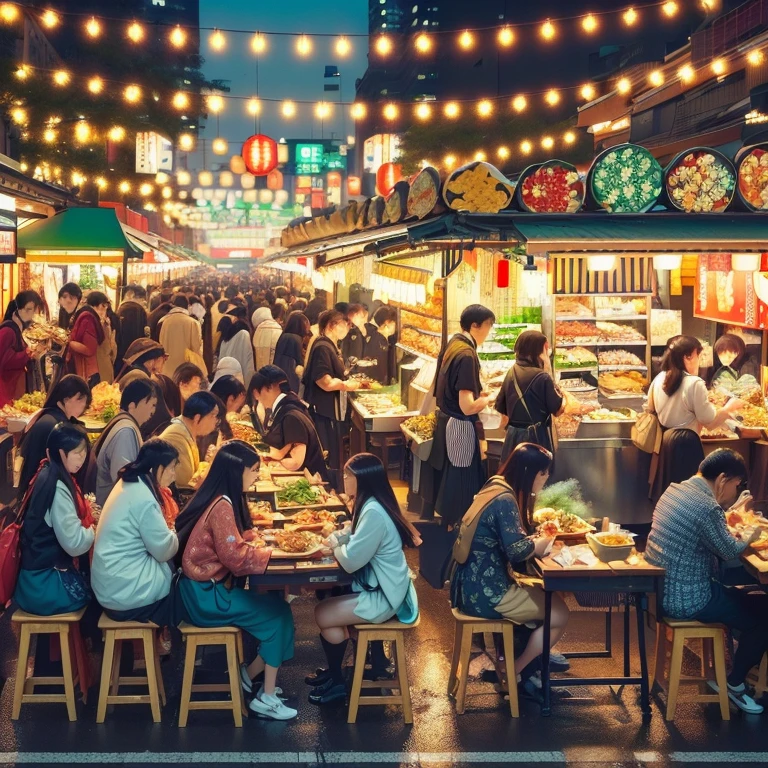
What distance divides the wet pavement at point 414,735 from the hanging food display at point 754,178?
5493 mm

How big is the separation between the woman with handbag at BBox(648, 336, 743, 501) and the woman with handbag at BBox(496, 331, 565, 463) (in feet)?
3.37

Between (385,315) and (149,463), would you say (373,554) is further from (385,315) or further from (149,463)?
(385,315)

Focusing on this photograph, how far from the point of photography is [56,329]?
14.4 meters

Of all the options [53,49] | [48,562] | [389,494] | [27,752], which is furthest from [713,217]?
[53,49]

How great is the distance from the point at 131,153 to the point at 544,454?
29800 millimetres

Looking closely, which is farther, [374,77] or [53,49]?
[374,77]

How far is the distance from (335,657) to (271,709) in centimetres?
56

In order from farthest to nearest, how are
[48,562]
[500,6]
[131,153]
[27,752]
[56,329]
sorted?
1. [500,6]
2. [131,153]
3. [56,329]
4. [48,562]
5. [27,752]

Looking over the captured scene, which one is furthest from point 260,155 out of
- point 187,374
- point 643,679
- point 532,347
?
point 643,679

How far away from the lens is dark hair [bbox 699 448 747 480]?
673cm

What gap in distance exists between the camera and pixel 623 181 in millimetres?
10453

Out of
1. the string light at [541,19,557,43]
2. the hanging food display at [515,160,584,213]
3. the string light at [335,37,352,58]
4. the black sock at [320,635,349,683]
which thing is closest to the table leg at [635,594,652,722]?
the black sock at [320,635,349,683]

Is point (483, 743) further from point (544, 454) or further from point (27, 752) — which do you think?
point (27, 752)

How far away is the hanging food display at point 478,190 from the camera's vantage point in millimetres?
10250
